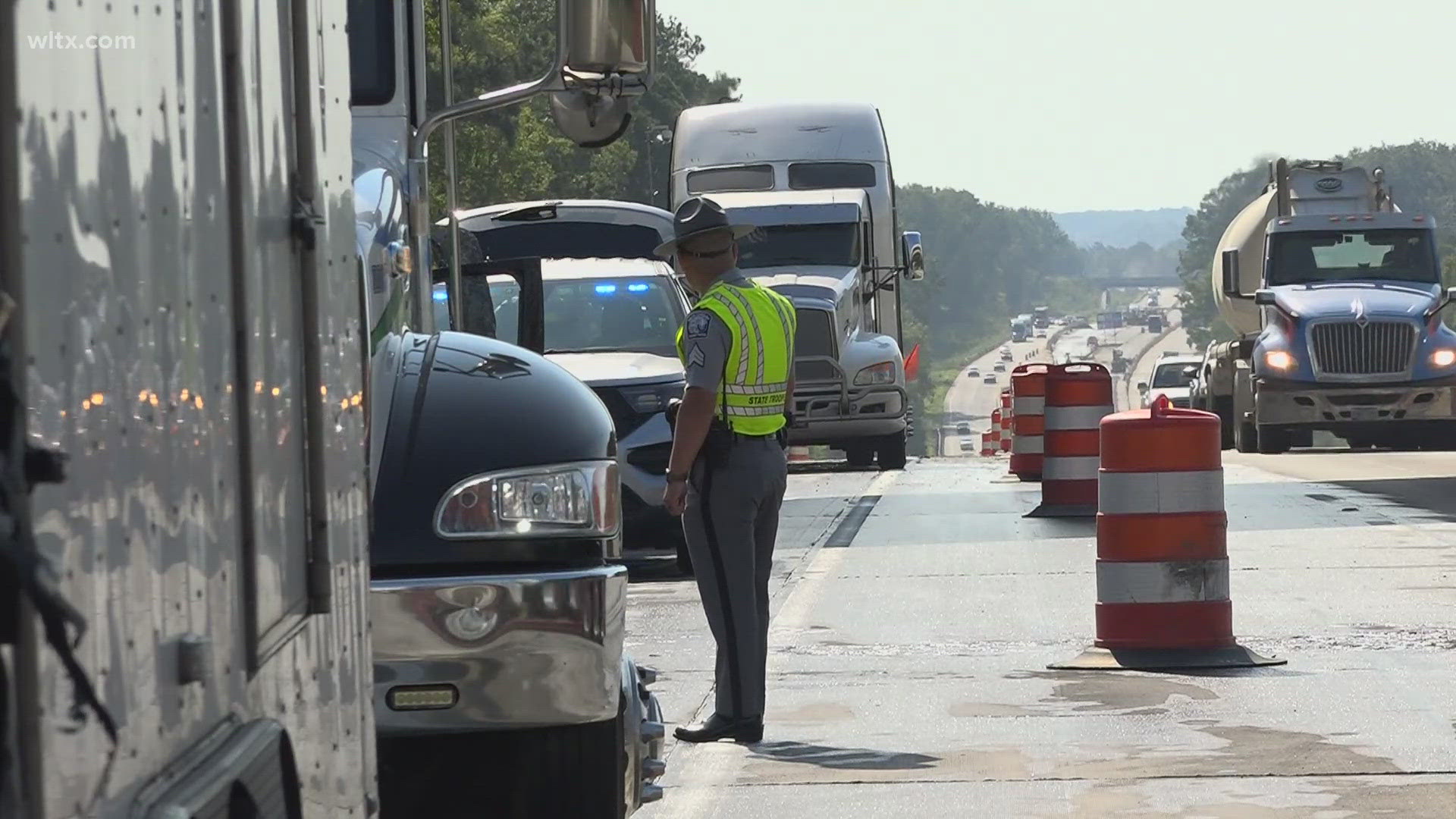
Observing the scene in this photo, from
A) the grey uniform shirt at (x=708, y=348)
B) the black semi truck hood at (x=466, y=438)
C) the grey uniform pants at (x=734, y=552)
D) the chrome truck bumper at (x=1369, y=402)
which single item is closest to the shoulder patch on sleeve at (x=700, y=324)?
the grey uniform shirt at (x=708, y=348)

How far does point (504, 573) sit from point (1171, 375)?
5066cm

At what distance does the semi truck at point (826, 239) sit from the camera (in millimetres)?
26797

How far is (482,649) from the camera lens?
4.56 m

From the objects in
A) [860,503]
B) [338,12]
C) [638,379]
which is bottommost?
[860,503]

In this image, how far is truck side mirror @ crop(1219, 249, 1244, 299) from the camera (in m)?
30.4

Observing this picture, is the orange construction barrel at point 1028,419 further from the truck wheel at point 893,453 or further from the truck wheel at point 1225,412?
the truck wheel at point 1225,412

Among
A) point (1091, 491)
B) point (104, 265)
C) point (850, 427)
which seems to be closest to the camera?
point (104, 265)

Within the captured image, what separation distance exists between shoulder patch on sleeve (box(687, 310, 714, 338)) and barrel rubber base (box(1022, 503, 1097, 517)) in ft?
30.6

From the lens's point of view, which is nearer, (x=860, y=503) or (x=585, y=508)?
(x=585, y=508)

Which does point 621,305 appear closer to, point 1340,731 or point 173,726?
point 1340,731

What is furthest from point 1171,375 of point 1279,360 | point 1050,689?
point 1050,689

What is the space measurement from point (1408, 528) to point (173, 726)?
13.6 meters

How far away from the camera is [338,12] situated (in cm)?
369

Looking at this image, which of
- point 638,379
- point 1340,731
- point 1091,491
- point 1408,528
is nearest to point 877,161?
point 1091,491
